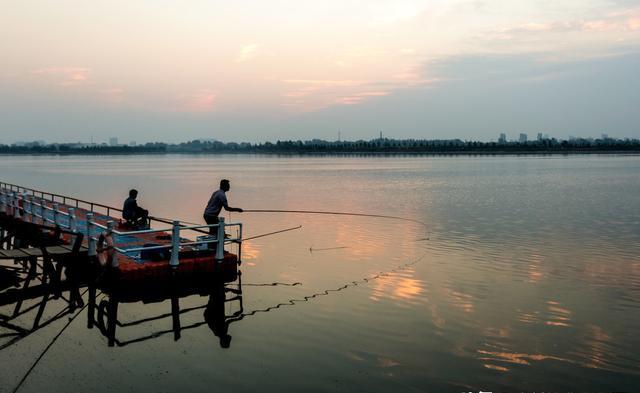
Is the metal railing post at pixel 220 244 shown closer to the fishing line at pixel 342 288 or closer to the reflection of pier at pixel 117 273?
the reflection of pier at pixel 117 273

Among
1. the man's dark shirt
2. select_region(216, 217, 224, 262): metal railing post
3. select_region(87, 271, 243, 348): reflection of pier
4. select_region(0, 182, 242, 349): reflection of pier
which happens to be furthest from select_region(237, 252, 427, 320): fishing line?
the man's dark shirt

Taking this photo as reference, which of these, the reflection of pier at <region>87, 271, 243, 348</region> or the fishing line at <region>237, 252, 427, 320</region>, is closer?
the reflection of pier at <region>87, 271, 243, 348</region>

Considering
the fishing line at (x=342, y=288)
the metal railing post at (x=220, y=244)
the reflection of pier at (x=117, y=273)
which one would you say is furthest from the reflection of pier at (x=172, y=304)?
the fishing line at (x=342, y=288)

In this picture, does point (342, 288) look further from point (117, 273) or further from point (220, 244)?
point (117, 273)

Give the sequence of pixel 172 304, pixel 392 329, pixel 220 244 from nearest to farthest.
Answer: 1. pixel 172 304
2. pixel 220 244
3. pixel 392 329

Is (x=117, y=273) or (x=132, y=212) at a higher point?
(x=132, y=212)

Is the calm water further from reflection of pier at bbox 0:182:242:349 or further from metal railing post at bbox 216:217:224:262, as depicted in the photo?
metal railing post at bbox 216:217:224:262

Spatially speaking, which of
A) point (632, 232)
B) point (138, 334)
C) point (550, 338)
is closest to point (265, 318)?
point (138, 334)

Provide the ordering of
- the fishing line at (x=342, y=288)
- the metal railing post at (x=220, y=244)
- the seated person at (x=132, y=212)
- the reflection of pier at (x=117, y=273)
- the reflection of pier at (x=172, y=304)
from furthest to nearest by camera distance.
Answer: the seated person at (x=132, y=212), the fishing line at (x=342, y=288), the metal railing post at (x=220, y=244), the reflection of pier at (x=172, y=304), the reflection of pier at (x=117, y=273)

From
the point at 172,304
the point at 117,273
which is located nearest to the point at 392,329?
the point at 172,304

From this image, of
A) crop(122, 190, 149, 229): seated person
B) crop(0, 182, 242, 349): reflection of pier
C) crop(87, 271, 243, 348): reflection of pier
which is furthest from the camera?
crop(122, 190, 149, 229): seated person

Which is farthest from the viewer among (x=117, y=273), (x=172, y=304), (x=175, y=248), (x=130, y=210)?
(x=130, y=210)

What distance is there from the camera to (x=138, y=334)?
52.7 ft

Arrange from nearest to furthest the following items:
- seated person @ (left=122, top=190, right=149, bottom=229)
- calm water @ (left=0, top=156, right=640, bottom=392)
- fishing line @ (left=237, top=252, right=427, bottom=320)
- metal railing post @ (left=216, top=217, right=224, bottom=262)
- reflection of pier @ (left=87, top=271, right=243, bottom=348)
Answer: calm water @ (left=0, top=156, right=640, bottom=392) < reflection of pier @ (left=87, top=271, right=243, bottom=348) < metal railing post @ (left=216, top=217, right=224, bottom=262) < fishing line @ (left=237, top=252, right=427, bottom=320) < seated person @ (left=122, top=190, right=149, bottom=229)
